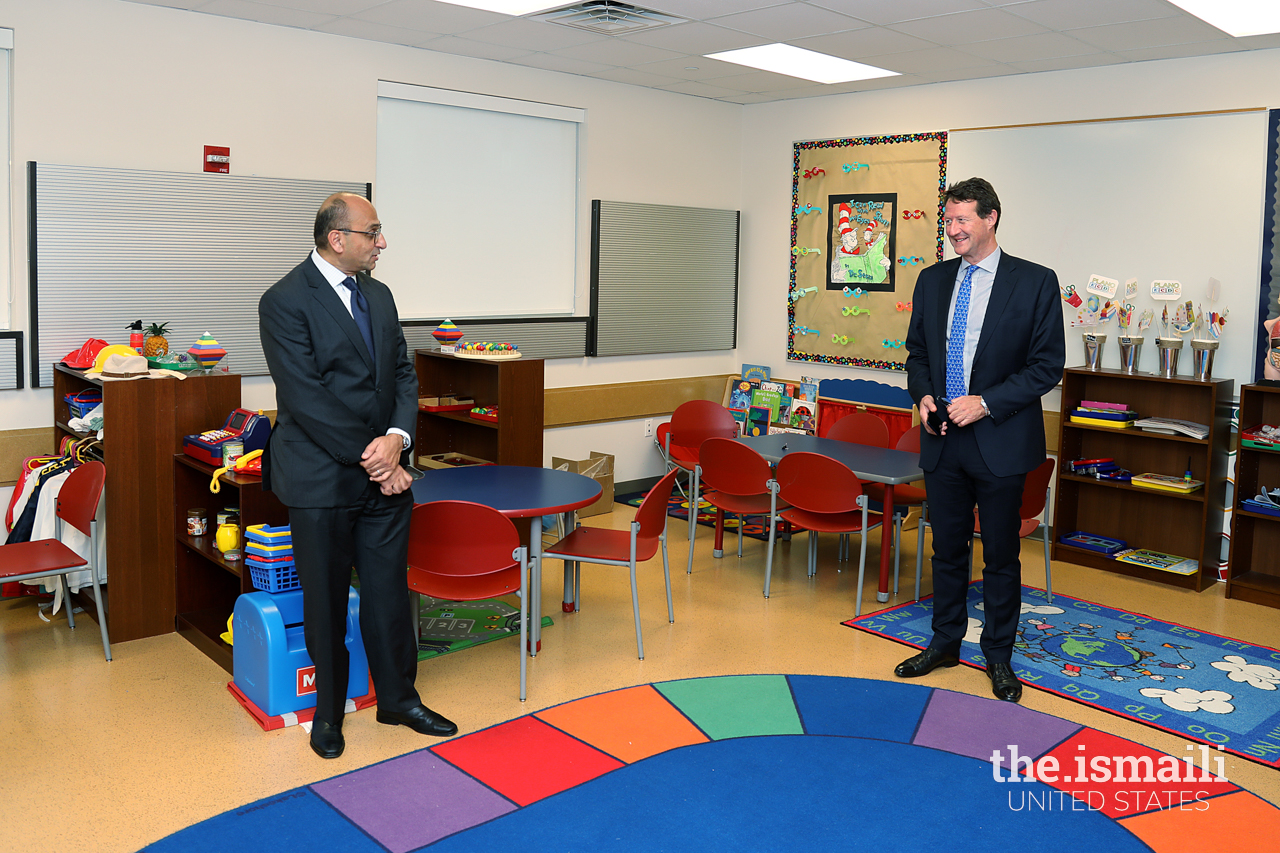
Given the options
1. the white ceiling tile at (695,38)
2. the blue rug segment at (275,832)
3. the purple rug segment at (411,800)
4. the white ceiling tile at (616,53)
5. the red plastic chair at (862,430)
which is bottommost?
the blue rug segment at (275,832)

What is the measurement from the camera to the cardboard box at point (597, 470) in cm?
764

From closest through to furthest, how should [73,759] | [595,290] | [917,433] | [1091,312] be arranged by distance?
1. [73,759]
2. [917,433]
3. [1091,312]
4. [595,290]

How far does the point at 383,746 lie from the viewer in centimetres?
385

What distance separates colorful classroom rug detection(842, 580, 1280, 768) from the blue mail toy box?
101 inches

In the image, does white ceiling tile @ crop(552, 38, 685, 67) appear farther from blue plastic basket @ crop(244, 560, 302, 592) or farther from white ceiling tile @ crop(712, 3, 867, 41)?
blue plastic basket @ crop(244, 560, 302, 592)

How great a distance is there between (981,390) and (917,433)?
2.07 meters

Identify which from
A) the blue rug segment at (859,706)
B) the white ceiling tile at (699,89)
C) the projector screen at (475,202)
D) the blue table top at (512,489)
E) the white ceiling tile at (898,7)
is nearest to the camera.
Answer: the blue rug segment at (859,706)

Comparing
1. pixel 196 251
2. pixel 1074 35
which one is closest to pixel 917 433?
pixel 1074 35

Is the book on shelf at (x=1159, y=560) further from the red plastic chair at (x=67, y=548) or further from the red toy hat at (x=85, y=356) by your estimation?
the red toy hat at (x=85, y=356)

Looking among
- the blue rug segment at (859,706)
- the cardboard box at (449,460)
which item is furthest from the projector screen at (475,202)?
the blue rug segment at (859,706)

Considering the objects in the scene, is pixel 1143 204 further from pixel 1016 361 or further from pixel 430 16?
pixel 430 16

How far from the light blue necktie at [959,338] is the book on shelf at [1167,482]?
104 inches

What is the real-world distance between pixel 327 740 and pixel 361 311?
1.58m

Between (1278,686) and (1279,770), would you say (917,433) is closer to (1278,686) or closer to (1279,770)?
(1278,686)
